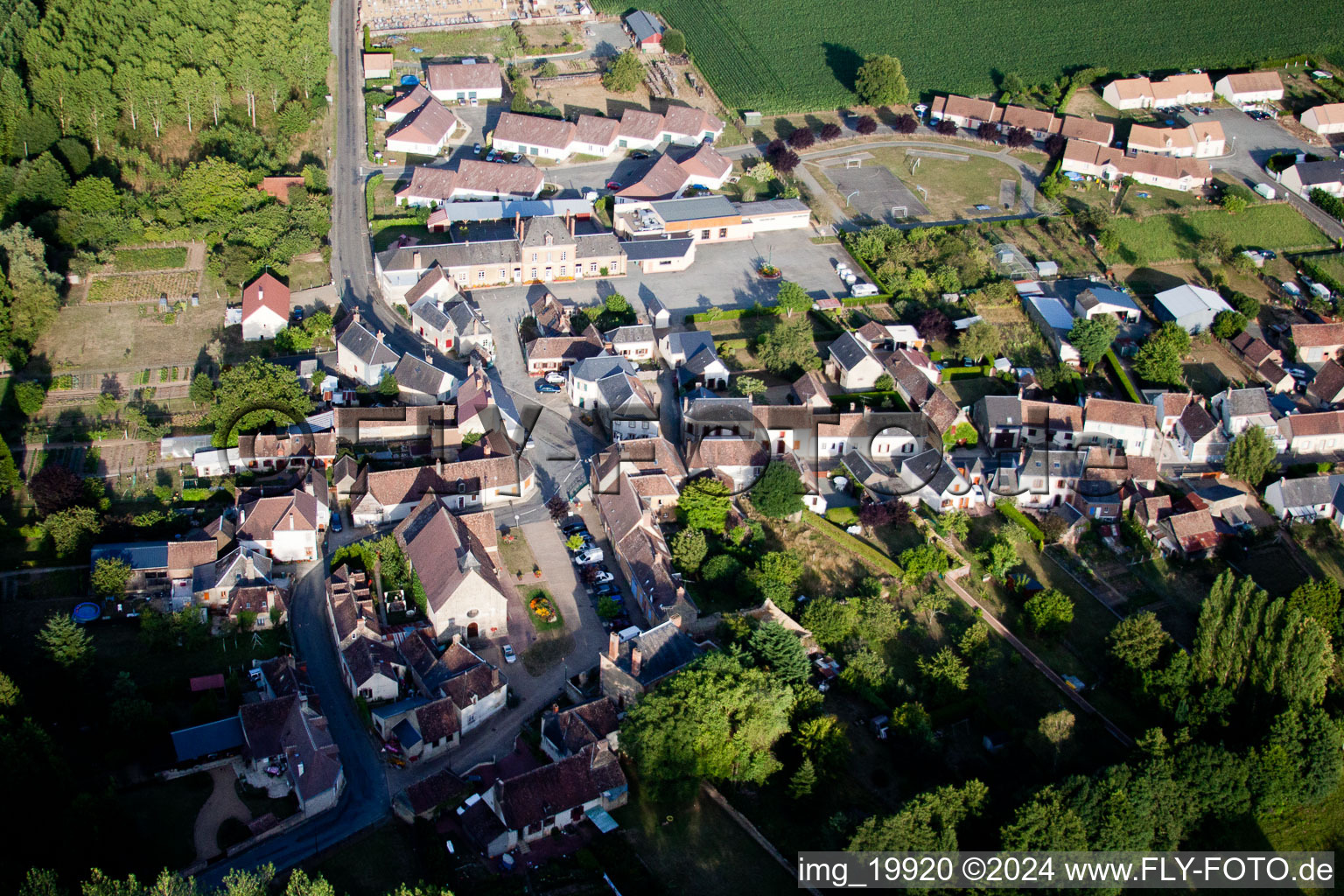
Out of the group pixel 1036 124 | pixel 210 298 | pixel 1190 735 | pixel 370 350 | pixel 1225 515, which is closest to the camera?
pixel 1190 735

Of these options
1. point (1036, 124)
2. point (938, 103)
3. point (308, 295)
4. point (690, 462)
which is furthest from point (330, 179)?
point (1036, 124)

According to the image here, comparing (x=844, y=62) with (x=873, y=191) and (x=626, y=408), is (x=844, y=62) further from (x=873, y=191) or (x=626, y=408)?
(x=626, y=408)

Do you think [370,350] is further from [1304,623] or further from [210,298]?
[1304,623]

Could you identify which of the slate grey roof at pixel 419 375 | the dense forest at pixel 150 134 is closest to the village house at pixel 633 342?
the slate grey roof at pixel 419 375

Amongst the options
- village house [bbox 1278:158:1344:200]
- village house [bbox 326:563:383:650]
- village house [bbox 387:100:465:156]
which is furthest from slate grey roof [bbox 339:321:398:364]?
village house [bbox 1278:158:1344:200]

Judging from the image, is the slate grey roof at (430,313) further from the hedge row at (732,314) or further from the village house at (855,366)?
the village house at (855,366)
